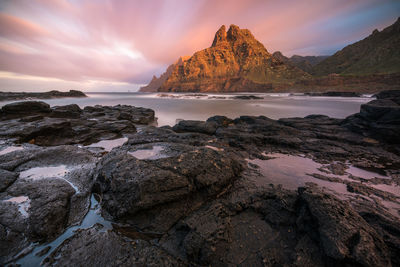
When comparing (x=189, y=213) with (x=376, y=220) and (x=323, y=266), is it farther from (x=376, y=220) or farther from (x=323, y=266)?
(x=376, y=220)

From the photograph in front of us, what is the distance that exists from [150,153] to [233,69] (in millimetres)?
176231

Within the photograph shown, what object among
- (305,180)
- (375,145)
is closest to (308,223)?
(305,180)

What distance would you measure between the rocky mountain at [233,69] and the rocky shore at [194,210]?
13143cm

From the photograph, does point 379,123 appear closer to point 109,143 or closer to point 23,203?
point 23,203

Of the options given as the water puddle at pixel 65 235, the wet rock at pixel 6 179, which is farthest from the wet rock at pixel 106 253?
the wet rock at pixel 6 179

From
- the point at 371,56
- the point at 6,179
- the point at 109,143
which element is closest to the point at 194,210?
the point at 6,179

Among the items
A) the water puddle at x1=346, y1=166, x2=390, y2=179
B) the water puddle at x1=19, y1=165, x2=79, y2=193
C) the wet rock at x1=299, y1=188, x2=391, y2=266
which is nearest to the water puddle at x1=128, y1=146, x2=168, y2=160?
the water puddle at x1=19, y1=165, x2=79, y2=193

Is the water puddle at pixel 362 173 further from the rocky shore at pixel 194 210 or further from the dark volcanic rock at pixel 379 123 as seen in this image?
the dark volcanic rock at pixel 379 123

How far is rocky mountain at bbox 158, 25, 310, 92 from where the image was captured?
140 m

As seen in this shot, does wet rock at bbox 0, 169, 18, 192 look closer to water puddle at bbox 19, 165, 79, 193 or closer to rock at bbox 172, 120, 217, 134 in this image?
water puddle at bbox 19, 165, 79, 193

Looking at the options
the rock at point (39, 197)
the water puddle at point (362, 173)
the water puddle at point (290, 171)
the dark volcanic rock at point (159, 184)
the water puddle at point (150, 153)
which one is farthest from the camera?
the water puddle at point (362, 173)

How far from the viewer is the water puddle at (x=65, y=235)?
2693 mm

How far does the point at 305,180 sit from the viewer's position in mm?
5340

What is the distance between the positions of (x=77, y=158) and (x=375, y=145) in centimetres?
1457
